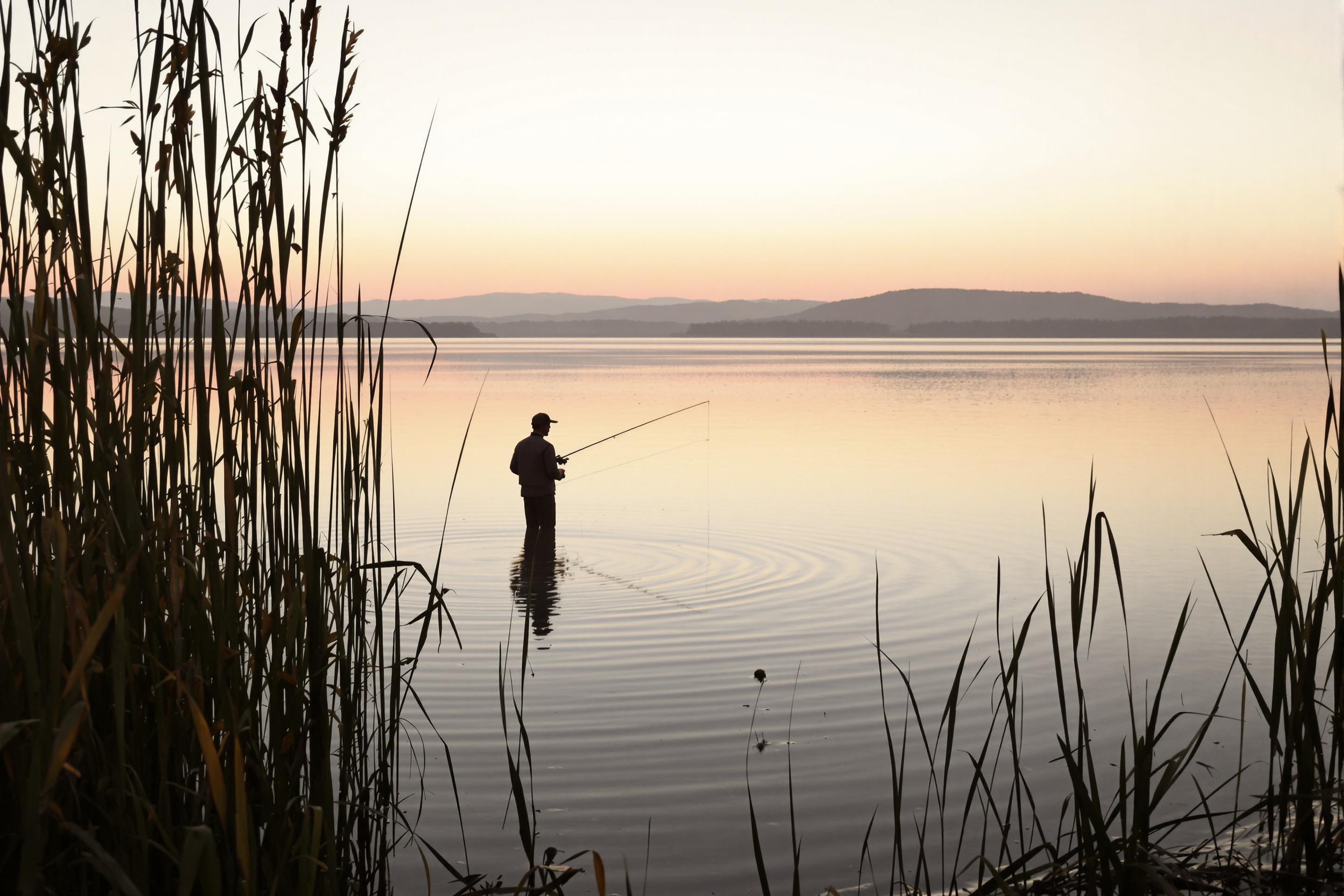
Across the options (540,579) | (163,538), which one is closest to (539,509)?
(540,579)

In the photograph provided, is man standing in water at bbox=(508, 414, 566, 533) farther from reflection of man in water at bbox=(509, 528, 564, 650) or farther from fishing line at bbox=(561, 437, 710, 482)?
fishing line at bbox=(561, 437, 710, 482)

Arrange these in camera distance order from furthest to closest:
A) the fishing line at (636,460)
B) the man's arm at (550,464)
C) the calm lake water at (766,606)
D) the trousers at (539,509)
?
the fishing line at (636,460) → the trousers at (539,509) → the man's arm at (550,464) → the calm lake water at (766,606)

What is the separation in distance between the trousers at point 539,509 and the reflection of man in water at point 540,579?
0.11m

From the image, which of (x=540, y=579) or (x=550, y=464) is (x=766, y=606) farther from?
(x=550, y=464)

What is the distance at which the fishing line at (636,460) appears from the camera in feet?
69.8

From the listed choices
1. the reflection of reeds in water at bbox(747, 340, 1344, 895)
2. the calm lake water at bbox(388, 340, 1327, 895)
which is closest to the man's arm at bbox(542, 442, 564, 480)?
the calm lake water at bbox(388, 340, 1327, 895)

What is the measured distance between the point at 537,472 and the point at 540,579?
A: 1.50 m

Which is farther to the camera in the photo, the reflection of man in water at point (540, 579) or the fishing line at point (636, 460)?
the fishing line at point (636, 460)

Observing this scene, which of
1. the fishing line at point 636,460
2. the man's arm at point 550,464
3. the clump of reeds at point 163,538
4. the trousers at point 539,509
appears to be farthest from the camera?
the fishing line at point 636,460

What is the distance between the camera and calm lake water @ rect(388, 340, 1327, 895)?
5.75 metres

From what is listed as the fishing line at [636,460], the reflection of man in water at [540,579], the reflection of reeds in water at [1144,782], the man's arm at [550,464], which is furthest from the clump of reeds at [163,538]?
the fishing line at [636,460]

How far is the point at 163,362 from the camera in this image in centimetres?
268

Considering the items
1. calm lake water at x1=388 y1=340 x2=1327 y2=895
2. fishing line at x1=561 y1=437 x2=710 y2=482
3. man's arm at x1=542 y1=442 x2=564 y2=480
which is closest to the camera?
calm lake water at x1=388 y1=340 x2=1327 y2=895

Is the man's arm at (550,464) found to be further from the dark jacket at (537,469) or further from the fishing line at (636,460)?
the fishing line at (636,460)
